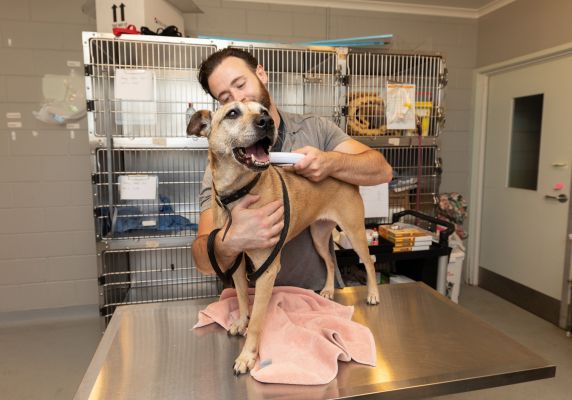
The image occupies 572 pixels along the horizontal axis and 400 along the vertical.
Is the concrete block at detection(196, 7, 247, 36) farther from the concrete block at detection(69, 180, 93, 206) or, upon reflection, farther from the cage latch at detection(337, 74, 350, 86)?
the concrete block at detection(69, 180, 93, 206)

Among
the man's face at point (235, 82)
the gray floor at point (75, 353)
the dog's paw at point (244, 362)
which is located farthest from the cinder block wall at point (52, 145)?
the dog's paw at point (244, 362)

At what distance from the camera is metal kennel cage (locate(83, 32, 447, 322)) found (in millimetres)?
2621

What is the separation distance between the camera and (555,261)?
11.5ft

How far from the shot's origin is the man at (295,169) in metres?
1.18

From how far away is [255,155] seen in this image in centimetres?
114

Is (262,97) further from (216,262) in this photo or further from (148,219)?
(148,219)

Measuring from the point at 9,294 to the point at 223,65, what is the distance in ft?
10.9

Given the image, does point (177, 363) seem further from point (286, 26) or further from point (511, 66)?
point (511, 66)

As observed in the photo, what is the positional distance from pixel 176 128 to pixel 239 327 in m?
2.24

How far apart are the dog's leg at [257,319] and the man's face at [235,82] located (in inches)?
25.4

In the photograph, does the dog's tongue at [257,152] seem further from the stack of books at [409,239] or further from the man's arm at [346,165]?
the stack of books at [409,239]

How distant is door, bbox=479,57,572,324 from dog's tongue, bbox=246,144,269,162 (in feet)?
10.7

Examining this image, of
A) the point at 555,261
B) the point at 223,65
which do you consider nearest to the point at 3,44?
the point at 223,65

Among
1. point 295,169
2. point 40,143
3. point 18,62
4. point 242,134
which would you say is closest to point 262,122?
point 242,134
